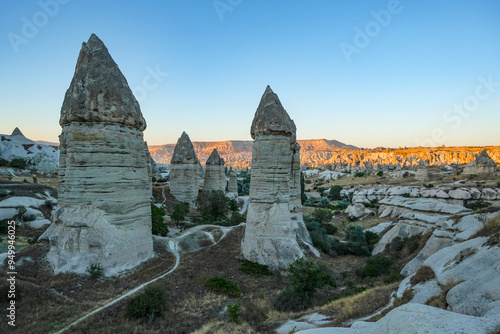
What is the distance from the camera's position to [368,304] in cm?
695

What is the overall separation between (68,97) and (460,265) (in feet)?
48.9

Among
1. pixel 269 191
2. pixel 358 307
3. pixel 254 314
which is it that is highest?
pixel 269 191

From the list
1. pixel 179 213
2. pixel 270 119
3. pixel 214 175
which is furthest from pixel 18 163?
pixel 270 119

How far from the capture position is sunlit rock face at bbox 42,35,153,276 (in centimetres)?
1116

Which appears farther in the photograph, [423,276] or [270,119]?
[270,119]

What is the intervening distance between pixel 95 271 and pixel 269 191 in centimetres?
816

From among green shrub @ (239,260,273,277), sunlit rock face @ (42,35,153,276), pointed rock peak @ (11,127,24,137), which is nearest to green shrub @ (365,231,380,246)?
green shrub @ (239,260,273,277)

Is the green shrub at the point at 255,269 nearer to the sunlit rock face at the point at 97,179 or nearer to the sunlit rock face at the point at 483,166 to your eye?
the sunlit rock face at the point at 97,179

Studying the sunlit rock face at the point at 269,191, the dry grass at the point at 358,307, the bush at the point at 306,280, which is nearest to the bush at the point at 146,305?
the bush at the point at 306,280

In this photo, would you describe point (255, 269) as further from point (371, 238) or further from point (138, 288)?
point (371, 238)

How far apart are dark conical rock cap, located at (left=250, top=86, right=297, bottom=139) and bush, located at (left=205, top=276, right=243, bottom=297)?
23.6 ft

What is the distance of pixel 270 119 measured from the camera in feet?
46.3

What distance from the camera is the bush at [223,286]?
10695 mm

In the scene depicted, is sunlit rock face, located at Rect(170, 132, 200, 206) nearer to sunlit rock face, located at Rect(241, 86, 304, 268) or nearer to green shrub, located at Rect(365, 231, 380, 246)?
sunlit rock face, located at Rect(241, 86, 304, 268)
